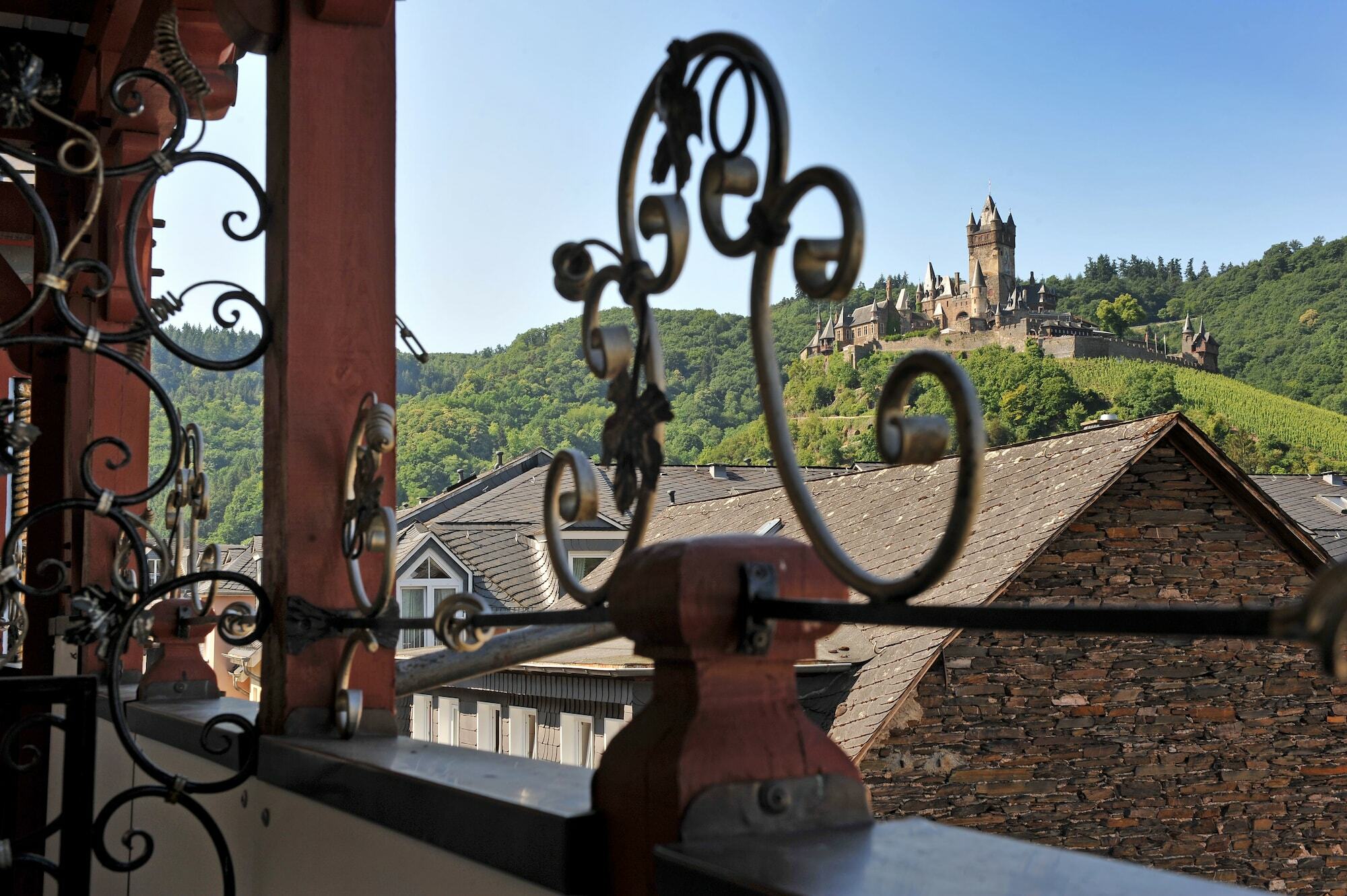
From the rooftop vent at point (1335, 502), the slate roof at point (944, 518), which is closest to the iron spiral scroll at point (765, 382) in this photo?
the slate roof at point (944, 518)

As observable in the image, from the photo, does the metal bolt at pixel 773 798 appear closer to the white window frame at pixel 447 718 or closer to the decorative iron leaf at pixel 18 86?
the decorative iron leaf at pixel 18 86

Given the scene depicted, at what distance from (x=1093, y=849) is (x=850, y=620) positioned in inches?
472

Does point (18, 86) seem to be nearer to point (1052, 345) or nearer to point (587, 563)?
point (587, 563)

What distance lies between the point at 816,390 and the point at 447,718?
23642 millimetres

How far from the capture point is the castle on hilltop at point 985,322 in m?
53.2

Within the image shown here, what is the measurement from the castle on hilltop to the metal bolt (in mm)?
39571

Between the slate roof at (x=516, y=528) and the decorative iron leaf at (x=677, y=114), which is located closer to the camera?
the decorative iron leaf at (x=677, y=114)

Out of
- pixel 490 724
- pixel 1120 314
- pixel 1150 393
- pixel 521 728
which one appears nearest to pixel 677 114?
pixel 521 728

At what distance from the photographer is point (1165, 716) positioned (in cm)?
1208

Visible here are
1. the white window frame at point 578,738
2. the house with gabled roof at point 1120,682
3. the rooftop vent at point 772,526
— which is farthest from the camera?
the rooftop vent at point 772,526

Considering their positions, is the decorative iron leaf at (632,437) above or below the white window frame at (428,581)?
above

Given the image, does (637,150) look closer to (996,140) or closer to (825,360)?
(825,360)

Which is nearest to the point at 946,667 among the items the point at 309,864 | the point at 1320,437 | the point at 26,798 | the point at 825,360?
the point at 26,798

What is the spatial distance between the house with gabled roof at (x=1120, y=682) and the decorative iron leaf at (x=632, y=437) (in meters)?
10.2
